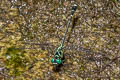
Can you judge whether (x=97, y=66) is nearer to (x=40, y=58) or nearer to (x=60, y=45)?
(x=60, y=45)

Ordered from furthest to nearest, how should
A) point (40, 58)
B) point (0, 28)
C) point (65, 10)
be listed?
point (65, 10) → point (0, 28) → point (40, 58)

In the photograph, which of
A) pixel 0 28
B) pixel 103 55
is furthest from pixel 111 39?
pixel 0 28

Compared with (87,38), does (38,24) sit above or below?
above

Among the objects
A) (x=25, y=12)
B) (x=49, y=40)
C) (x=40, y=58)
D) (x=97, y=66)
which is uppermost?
(x=25, y=12)

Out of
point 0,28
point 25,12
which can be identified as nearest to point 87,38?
point 25,12

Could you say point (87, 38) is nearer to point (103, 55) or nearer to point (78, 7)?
point (103, 55)

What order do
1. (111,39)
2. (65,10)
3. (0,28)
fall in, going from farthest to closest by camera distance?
(65,10), (111,39), (0,28)

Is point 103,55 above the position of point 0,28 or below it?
below

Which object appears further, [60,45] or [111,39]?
[111,39]

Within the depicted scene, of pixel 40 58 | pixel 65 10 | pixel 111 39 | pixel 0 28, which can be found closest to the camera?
pixel 40 58
